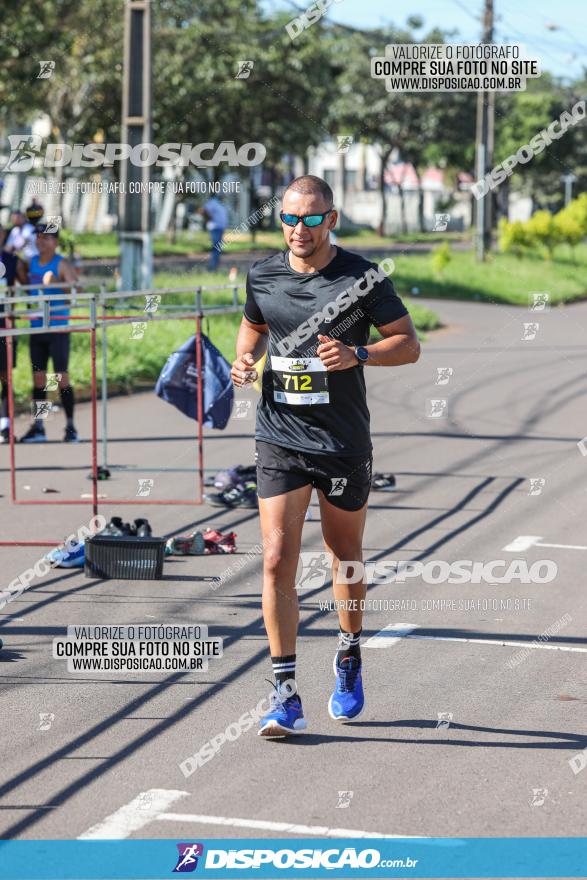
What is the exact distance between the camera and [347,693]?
19.6 ft

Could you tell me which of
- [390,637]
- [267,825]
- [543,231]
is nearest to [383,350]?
[267,825]

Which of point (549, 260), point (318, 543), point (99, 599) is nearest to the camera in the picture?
point (99, 599)

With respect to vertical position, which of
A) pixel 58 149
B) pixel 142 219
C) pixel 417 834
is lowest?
pixel 417 834

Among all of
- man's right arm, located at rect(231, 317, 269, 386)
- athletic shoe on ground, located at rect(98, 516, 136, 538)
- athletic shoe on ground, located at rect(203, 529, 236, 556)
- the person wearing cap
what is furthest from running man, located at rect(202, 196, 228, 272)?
man's right arm, located at rect(231, 317, 269, 386)

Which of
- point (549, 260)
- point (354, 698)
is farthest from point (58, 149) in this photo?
point (354, 698)

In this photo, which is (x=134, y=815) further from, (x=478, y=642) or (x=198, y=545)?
(x=198, y=545)

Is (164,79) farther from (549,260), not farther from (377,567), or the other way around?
(377,567)

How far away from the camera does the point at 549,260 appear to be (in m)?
42.4

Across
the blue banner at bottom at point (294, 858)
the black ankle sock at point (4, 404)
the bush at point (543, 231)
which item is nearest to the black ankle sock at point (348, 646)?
the blue banner at bottom at point (294, 858)

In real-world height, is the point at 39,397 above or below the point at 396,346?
below

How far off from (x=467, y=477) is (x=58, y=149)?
32962mm

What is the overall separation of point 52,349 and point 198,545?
4.86 metres

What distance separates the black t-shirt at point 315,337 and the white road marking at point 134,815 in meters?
1.49

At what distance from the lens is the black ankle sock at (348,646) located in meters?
6.02
